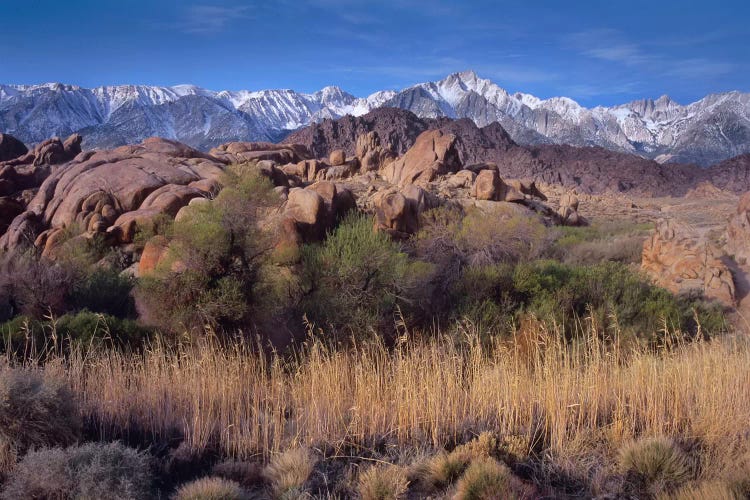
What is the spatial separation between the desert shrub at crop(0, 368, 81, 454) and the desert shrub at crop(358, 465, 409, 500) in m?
2.30

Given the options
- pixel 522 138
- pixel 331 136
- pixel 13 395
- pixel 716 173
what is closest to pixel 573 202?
pixel 13 395

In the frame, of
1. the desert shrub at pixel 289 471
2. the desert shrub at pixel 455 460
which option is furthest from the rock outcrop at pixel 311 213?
the desert shrub at pixel 455 460

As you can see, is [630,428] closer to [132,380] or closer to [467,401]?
[467,401]

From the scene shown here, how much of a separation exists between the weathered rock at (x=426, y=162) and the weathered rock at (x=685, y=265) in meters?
17.2

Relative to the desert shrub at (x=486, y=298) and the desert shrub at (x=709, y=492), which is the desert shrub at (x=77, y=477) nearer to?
the desert shrub at (x=709, y=492)

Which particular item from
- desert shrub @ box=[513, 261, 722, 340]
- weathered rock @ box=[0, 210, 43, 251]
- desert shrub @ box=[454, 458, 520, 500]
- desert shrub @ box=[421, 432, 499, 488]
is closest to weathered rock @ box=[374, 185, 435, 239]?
desert shrub @ box=[513, 261, 722, 340]

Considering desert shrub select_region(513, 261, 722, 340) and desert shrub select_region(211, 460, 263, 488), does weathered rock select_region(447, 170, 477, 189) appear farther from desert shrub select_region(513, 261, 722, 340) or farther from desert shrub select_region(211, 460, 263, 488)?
desert shrub select_region(211, 460, 263, 488)

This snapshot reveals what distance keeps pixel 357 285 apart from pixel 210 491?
221 inches

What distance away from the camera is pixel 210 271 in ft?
28.1

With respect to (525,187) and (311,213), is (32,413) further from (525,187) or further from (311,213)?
(525,187)

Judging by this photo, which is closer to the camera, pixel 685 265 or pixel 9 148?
pixel 685 265

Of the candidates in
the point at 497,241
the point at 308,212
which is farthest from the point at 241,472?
the point at 497,241

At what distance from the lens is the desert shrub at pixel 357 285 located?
340 inches

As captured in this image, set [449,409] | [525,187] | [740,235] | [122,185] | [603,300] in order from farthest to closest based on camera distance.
A: 1. [525,187]
2. [122,185]
3. [740,235]
4. [603,300]
5. [449,409]
